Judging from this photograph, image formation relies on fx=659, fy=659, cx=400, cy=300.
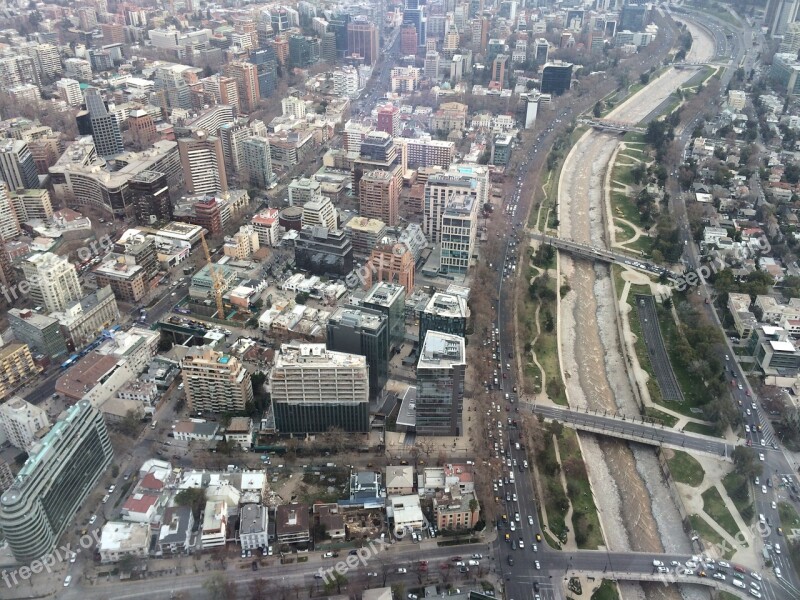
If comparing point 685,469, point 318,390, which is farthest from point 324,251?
point 685,469

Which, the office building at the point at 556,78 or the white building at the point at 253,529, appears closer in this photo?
the white building at the point at 253,529

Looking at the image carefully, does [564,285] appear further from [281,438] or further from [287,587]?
[287,587]

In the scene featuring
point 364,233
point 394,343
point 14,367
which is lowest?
point 394,343

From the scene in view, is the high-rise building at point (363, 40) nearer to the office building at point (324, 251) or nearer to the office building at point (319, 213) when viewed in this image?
the office building at point (319, 213)

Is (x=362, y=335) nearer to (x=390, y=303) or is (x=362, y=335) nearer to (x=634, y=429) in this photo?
(x=390, y=303)

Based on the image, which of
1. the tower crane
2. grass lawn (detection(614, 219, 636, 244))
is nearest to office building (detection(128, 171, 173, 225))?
the tower crane

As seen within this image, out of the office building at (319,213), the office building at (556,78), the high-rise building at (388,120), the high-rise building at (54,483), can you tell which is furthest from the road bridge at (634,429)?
the office building at (556,78)

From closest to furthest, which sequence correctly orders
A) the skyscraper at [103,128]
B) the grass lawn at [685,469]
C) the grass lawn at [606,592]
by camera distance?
1. the grass lawn at [606,592]
2. the grass lawn at [685,469]
3. the skyscraper at [103,128]
